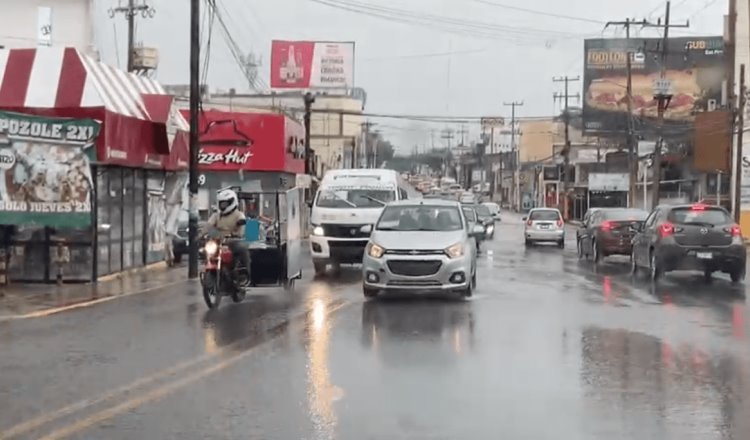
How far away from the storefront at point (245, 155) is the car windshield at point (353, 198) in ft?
48.0

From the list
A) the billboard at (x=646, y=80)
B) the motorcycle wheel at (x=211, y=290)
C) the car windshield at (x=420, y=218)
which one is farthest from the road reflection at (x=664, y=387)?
the billboard at (x=646, y=80)

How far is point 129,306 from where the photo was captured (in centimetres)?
1658

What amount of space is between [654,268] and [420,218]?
257 inches

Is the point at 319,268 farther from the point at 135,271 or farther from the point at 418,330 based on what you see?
the point at 418,330

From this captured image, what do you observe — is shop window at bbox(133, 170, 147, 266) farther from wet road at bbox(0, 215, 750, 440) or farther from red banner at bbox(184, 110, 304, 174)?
red banner at bbox(184, 110, 304, 174)

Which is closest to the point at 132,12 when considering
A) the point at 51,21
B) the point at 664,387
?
the point at 51,21

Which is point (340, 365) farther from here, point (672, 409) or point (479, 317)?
point (479, 317)

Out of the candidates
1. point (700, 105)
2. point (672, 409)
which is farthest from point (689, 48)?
point (672, 409)

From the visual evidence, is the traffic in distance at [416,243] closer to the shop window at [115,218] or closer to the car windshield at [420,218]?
the car windshield at [420,218]

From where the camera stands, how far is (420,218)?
58.9 ft

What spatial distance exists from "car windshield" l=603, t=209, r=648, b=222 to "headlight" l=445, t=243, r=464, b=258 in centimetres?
1304

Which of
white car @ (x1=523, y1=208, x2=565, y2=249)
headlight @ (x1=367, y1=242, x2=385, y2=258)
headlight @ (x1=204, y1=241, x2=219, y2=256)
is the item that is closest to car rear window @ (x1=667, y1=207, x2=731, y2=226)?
headlight @ (x1=367, y1=242, x2=385, y2=258)

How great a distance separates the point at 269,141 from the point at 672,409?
33.6 metres

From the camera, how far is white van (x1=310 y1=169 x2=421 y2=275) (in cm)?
2366
